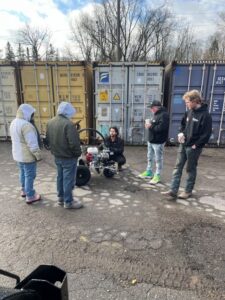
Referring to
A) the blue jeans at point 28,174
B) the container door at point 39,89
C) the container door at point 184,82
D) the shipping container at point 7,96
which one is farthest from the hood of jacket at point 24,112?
the container door at point 184,82

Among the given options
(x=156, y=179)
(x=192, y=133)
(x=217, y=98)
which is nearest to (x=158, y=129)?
(x=192, y=133)

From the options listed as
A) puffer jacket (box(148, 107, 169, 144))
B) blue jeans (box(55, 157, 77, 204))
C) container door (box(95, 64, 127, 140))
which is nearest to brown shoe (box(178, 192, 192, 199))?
puffer jacket (box(148, 107, 169, 144))

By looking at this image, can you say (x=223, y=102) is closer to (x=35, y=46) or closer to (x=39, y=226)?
(x=39, y=226)

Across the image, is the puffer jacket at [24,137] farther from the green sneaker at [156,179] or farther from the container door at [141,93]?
the container door at [141,93]

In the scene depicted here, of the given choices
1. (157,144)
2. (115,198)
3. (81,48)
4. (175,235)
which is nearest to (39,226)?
(115,198)

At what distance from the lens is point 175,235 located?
333 cm

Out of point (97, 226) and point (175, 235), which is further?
point (97, 226)

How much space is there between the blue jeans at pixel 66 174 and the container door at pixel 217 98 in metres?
5.60

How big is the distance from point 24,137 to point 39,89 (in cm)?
481

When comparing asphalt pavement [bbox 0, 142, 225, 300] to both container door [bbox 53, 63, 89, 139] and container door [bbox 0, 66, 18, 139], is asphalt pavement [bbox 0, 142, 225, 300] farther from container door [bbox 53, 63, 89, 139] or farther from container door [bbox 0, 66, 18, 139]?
container door [bbox 0, 66, 18, 139]

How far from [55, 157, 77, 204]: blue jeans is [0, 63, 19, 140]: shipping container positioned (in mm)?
5479

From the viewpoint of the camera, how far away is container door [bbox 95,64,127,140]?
761 centimetres

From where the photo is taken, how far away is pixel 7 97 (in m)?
8.36

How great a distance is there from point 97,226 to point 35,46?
36.8 metres
